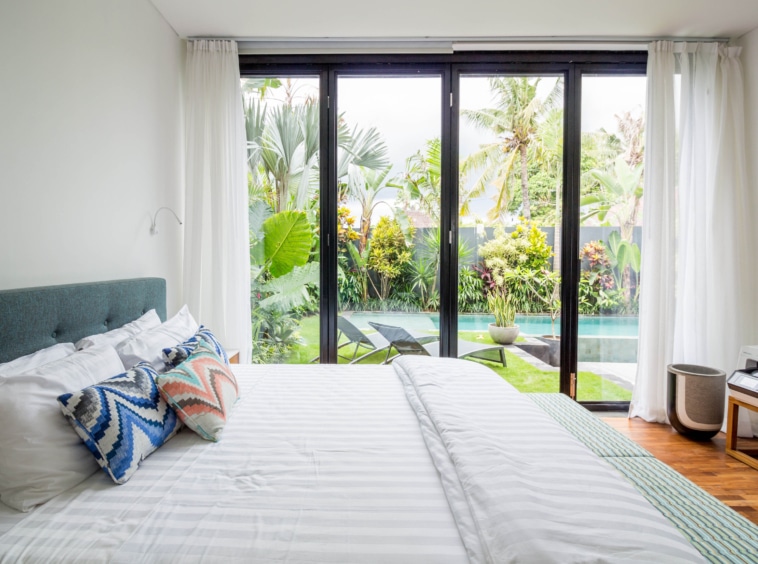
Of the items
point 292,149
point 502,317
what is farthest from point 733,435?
point 292,149

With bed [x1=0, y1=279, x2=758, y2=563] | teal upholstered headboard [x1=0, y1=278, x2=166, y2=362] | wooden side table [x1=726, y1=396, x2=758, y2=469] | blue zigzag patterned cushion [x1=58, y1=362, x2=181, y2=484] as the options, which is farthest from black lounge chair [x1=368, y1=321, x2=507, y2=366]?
blue zigzag patterned cushion [x1=58, y1=362, x2=181, y2=484]

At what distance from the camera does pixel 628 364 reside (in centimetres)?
324

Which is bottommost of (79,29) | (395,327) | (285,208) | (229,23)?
(395,327)

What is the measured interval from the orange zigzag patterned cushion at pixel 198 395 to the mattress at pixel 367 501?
0.21 ft

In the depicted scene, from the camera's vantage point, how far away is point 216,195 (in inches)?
117

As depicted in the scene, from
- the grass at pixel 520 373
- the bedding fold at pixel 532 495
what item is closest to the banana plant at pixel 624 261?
the grass at pixel 520 373

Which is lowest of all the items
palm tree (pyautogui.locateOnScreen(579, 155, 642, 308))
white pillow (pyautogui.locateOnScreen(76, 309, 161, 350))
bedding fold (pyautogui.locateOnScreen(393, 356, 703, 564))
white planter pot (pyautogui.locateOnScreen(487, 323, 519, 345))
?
bedding fold (pyautogui.locateOnScreen(393, 356, 703, 564))

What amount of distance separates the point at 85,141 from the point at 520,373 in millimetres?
3095

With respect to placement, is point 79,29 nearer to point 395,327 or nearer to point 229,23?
point 229,23

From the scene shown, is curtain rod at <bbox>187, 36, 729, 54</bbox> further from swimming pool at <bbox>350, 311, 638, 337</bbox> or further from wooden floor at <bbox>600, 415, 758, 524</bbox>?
wooden floor at <bbox>600, 415, 758, 524</bbox>

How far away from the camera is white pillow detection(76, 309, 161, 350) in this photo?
5.29 ft

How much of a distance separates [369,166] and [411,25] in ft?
3.14

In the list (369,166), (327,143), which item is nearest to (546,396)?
(369,166)

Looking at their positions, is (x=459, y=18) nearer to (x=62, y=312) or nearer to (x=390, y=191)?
(x=390, y=191)
